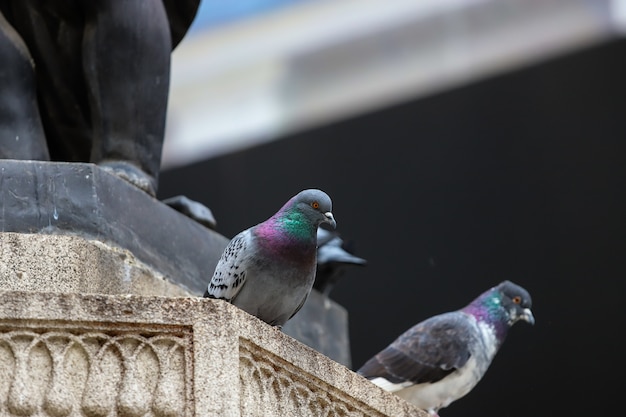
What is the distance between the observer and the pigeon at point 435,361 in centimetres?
635

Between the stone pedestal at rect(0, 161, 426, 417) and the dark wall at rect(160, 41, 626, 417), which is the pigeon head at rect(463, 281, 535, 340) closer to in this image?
the stone pedestal at rect(0, 161, 426, 417)

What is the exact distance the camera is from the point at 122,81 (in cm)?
647

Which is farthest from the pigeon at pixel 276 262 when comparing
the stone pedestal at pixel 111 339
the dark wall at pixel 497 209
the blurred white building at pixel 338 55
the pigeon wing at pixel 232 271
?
the blurred white building at pixel 338 55

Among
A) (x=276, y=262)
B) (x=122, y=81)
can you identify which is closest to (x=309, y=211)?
(x=276, y=262)

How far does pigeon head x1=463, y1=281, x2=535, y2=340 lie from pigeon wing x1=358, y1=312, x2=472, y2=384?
239 millimetres

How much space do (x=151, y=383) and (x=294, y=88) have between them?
8581 millimetres

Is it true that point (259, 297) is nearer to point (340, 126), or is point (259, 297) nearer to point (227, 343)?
point (227, 343)

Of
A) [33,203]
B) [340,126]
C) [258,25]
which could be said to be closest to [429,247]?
[340,126]

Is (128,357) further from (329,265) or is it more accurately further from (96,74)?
(329,265)

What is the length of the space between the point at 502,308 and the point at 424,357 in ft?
1.68

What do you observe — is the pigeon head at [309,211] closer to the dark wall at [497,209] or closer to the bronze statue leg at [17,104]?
the bronze statue leg at [17,104]

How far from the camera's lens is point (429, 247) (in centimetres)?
1082

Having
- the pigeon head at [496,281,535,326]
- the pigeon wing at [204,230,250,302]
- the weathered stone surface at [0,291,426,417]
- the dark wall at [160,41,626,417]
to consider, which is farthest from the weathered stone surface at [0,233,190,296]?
the dark wall at [160,41,626,417]

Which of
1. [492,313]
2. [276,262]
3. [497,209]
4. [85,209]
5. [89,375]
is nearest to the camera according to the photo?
[89,375]
